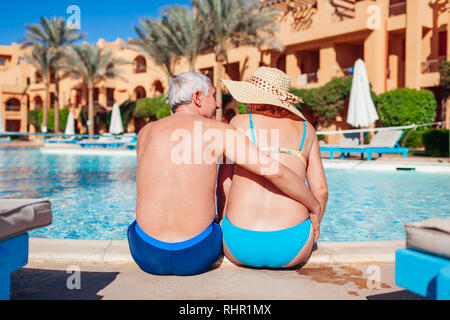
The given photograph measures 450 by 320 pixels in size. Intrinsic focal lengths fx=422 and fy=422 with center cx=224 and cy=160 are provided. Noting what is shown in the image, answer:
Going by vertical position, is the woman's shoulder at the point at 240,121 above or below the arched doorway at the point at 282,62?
below

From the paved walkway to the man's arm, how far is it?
553mm

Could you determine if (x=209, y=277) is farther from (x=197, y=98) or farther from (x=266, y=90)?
(x=266, y=90)

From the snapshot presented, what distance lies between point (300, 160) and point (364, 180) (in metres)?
7.69

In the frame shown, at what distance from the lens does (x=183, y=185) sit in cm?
244

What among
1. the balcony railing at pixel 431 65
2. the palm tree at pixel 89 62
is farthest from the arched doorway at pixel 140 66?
the balcony railing at pixel 431 65

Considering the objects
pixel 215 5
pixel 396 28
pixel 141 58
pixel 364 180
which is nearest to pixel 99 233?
pixel 364 180

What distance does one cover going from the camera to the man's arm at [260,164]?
7.73 ft

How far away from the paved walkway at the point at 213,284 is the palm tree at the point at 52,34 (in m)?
33.0

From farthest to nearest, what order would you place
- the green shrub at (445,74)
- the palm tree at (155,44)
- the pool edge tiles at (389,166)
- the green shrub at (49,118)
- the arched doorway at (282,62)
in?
the green shrub at (49,118)
the arched doorway at (282,62)
the palm tree at (155,44)
the green shrub at (445,74)
the pool edge tiles at (389,166)

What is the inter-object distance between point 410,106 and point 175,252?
19.7 meters

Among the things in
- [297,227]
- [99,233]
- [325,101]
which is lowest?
[99,233]

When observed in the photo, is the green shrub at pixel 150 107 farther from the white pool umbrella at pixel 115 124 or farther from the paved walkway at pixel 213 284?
the paved walkway at pixel 213 284

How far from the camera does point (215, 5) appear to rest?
21391 millimetres
